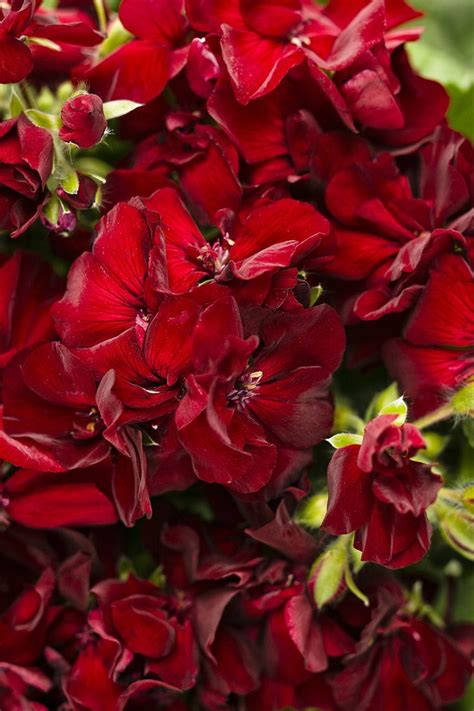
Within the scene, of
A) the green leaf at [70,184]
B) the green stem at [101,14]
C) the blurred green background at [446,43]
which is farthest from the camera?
the blurred green background at [446,43]

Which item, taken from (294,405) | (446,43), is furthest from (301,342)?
(446,43)

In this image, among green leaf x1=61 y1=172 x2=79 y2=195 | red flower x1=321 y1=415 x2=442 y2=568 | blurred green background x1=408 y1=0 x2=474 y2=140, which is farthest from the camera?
blurred green background x1=408 y1=0 x2=474 y2=140

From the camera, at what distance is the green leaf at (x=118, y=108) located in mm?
650

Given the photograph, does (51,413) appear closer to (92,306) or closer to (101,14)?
(92,306)

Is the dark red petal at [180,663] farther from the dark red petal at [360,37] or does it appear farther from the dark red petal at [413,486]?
the dark red petal at [360,37]

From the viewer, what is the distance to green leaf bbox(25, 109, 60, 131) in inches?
25.5

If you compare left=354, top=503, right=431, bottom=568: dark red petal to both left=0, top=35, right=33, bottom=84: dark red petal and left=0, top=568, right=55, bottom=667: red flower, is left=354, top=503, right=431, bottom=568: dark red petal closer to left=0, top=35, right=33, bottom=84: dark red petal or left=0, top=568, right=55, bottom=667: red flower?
left=0, top=568, right=55, bottom=667: red flower

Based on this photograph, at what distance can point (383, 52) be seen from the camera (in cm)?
67

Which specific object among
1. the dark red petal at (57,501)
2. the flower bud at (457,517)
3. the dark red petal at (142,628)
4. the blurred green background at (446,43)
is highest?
the blurred green background at (446,43)

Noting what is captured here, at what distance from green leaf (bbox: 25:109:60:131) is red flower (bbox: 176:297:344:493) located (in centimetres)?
20

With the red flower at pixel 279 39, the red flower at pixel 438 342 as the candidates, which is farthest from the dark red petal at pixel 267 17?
the red flower at pixel 438 342

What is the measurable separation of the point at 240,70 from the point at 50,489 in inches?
12.5

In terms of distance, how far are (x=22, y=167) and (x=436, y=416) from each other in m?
0.32

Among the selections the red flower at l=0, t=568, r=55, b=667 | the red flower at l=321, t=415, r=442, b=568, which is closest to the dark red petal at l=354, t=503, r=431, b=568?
the red flower at l=321, t=415, r=442, b=568
